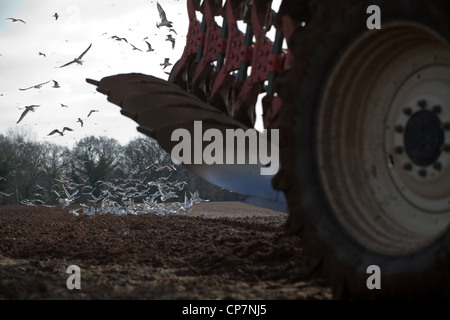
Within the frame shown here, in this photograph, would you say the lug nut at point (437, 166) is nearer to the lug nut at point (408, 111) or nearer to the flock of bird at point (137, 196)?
the lug nut at point (408, 111)

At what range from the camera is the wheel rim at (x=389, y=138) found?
2744 mm

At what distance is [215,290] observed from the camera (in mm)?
3381

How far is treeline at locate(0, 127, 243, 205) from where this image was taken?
43156 mm

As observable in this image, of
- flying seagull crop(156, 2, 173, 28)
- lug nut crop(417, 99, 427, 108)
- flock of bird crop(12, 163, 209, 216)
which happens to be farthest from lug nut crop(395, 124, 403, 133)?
flock of bird crop(12, 163, 209, 216)

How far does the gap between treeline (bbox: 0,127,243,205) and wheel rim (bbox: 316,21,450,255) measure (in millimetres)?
35565

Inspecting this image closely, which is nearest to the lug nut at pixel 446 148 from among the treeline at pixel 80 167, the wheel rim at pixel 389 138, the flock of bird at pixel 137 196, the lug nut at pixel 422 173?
the wheel rim at pixel 389 138

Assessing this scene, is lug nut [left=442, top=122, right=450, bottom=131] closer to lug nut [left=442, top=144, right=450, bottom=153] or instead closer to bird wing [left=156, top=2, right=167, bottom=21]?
lug nut [left=442, top=144, right=450, bottom=153]

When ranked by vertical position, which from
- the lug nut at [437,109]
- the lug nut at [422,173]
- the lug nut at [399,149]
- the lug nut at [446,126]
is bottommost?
the lug nut at [422,173]

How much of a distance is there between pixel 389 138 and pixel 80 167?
1851 inches

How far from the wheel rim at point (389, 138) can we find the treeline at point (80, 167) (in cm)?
3557

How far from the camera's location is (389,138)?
304 centimetres

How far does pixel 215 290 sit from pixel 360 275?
3.08 ft

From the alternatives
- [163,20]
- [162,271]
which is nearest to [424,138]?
[162,271]

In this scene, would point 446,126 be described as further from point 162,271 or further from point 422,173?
point 162,271
